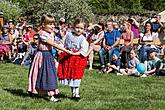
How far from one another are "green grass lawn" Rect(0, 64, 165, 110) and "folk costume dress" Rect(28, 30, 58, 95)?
0.97 ft

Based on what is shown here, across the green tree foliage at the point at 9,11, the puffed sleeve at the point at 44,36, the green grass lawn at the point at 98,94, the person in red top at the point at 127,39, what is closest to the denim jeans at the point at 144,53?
the person in red top at the point at 127,39

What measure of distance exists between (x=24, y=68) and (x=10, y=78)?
7.95ft

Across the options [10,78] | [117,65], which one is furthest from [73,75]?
[117,65]

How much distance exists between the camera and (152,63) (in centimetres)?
1328

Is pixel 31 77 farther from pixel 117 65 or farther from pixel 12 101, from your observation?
pixel 117 65

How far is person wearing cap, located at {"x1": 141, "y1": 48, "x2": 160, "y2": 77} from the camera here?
13.1 metres

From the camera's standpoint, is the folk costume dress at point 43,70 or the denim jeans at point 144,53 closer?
the folk costume dress at point 43,70

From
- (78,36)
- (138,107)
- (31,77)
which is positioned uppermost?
(78,36)

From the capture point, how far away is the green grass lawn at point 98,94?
26.9 feet

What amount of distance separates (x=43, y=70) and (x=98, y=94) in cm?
175

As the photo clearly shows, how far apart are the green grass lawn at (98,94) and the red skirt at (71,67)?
0.50 m

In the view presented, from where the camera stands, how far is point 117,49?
13844 mm

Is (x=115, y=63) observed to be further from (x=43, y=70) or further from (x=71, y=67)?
(x=43, y=70)

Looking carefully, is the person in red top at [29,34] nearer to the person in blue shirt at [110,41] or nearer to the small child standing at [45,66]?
the person in blue shirt at [110,41]
